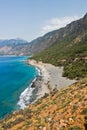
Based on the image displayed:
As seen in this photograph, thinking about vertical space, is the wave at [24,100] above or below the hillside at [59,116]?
below

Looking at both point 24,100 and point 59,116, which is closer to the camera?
point 59,116

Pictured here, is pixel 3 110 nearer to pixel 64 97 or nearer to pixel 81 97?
pixel 64 97

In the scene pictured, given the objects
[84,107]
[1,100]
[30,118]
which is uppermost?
[84,107]

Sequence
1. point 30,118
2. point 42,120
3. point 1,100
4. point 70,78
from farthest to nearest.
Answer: point 70,78
point 1,100
point 30,118
point 42,120

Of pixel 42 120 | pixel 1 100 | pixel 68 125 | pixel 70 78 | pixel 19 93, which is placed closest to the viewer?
pixel 68 125

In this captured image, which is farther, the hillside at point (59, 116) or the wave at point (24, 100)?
the wave at point (24, 100)

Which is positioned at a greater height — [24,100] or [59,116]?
[59,116]

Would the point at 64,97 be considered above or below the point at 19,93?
above

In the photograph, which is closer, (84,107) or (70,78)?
(84,107)

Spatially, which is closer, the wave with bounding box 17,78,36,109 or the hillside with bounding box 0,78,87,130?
the hillside with bounding box 0,78,87,130

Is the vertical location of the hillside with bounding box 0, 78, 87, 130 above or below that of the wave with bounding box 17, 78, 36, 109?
above

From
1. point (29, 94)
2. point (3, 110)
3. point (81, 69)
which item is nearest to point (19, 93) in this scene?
point (29, 94)
